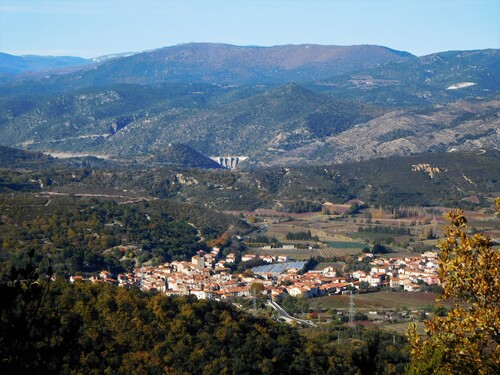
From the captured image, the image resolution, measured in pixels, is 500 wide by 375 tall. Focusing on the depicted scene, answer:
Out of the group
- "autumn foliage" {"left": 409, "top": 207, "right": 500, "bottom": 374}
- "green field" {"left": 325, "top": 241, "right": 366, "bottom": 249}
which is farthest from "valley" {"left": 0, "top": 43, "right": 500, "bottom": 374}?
"green field" {"left": 325, "top": 241, "right": 366, "bottom": 249}

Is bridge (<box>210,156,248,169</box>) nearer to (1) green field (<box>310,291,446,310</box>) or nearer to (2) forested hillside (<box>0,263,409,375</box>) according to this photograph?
(1) green field (<box>310,291,446,310</box>)

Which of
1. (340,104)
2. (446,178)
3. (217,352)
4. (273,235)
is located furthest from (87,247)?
(340,104)

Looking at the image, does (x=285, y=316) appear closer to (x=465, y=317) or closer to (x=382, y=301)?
(x=382, y=301)

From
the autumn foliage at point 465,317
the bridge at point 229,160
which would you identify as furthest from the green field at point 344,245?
the bridge at point 229,160

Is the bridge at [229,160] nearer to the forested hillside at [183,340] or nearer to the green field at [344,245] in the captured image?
the green field at [344,245]

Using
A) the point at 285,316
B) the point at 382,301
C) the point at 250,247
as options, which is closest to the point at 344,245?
the point at 250,247
